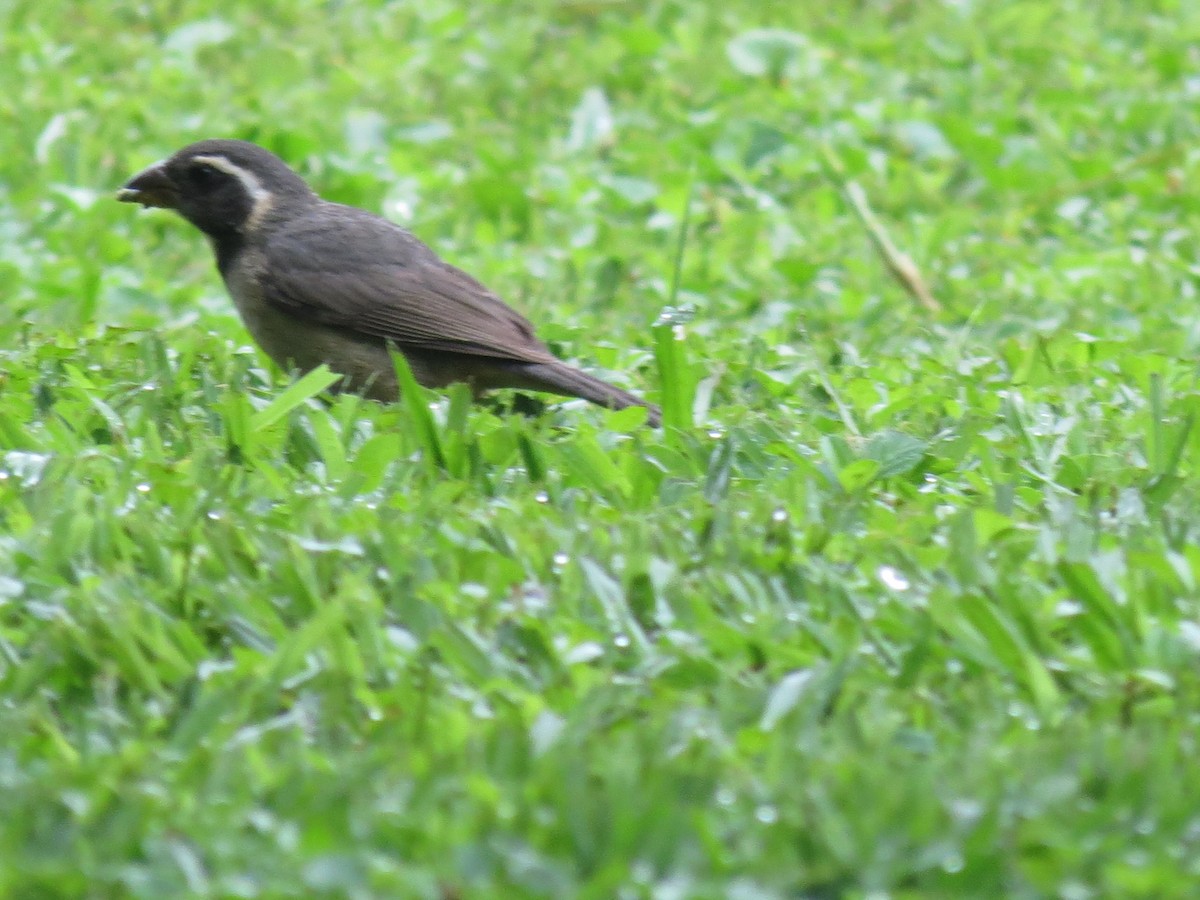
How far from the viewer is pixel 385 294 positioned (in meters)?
5.77

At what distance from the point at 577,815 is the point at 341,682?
65cm

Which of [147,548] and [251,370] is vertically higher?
[147,548]

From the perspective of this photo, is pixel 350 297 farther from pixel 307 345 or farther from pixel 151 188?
pixel 151 188

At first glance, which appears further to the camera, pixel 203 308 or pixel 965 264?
pixel 965 264

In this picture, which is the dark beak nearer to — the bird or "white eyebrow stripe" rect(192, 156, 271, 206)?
the bird

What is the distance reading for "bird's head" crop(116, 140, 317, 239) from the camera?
6.20 m

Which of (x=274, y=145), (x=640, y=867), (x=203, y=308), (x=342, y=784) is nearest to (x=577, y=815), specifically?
(x=640, y=867)

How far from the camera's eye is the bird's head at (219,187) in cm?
620

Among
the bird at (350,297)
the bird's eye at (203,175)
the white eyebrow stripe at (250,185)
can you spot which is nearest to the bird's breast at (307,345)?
the bird at (350,297)

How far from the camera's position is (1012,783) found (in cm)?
301

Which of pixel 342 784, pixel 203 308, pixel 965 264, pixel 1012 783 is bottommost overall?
pixel 965 264

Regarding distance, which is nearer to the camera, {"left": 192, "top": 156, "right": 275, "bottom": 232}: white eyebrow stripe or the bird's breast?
the bird's breast

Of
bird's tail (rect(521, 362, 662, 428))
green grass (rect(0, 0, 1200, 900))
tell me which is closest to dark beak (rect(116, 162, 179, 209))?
green grass (rect(0, 0, 1200, 900))

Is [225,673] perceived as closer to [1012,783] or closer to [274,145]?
[1012,783]
